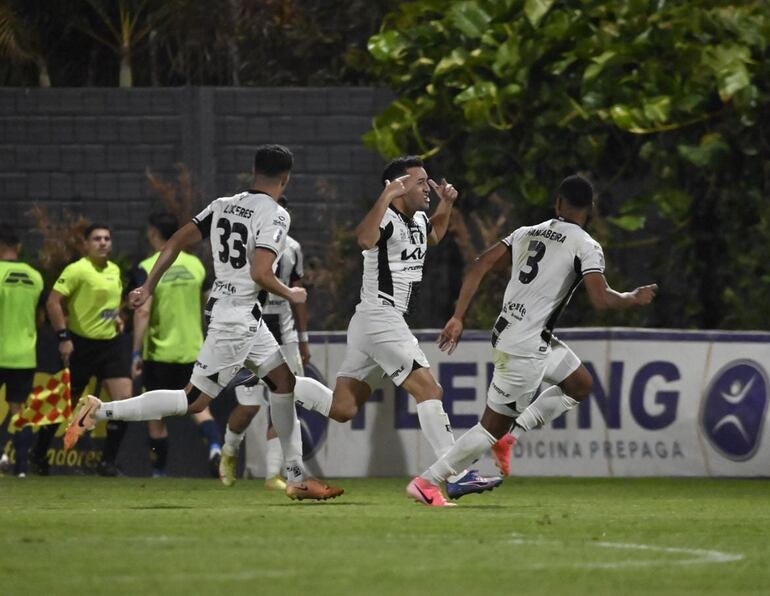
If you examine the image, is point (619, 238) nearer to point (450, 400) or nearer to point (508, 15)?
point (508, 15)

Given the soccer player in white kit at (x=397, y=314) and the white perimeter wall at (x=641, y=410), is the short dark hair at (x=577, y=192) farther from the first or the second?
the white perimeter wall at (x=641, y=410)

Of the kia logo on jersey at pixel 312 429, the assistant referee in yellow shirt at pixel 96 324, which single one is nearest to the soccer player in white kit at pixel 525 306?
the kia logo on jersey at pixel 312 429

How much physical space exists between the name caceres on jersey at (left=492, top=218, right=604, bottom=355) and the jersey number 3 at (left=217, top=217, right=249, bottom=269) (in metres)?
1.59

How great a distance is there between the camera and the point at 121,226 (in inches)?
866

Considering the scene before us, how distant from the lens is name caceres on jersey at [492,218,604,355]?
37.6 feet

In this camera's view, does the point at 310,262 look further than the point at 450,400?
Yes

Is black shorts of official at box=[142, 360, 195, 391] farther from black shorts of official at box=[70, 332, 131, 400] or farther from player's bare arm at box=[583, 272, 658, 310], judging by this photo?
player's bare arm at box=[583, 272, 658, 310]

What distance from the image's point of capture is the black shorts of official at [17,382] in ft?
53.3

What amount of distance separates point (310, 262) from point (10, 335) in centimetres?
565

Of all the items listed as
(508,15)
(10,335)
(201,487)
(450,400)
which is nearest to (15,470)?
(10,335)

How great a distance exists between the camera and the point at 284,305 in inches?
582

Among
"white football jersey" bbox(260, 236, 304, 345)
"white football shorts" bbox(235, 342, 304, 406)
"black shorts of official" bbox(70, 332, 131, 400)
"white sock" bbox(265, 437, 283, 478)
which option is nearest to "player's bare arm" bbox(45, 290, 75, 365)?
"black shorts of official" bbox(70, 332, 131, 400)

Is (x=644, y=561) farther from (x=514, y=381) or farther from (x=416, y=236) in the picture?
(x=416, y=236)

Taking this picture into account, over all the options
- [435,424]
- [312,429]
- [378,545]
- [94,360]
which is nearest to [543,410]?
[435,424]
